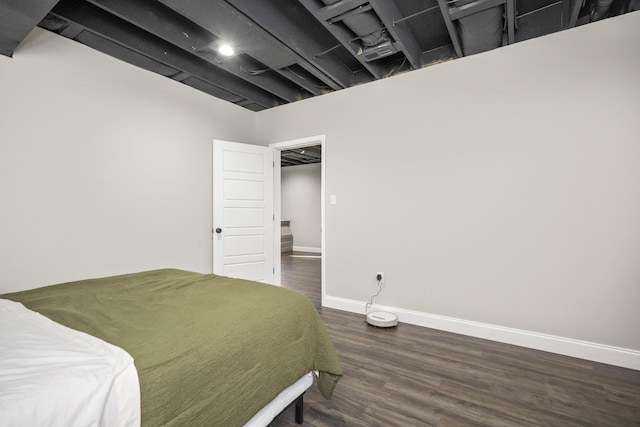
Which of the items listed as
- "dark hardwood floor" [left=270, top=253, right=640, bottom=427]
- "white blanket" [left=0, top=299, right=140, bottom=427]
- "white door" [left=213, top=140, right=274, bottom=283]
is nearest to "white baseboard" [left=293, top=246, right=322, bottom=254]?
"white door" [left=213, top=140, right=274, bottom=283]

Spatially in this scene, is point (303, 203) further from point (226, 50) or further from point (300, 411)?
point (300, 411)

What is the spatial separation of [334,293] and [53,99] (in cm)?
336

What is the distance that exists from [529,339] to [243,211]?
3392 millimetres

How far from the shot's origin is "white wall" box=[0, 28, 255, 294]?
7.47 feet

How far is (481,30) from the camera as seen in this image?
2.44m

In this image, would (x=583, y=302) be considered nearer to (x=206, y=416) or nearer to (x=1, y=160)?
(x=206, y=416)

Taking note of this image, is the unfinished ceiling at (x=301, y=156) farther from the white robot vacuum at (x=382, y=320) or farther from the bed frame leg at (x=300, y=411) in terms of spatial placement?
the bed frame leg at (x=300, y=411)

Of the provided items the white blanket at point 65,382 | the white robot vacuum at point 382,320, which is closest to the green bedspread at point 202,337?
the white blanket at point 65,382

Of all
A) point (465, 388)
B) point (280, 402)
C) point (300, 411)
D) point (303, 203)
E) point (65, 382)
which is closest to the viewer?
point (65, 382)

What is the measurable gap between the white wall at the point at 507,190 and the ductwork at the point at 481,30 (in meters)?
0.11

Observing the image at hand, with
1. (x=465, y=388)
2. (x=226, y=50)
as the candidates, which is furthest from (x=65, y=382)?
(x=226, y=50)

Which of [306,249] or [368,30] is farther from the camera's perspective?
[306,249]

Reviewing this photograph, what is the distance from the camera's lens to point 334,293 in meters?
3.66

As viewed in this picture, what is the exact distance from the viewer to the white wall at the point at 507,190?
2.30m
